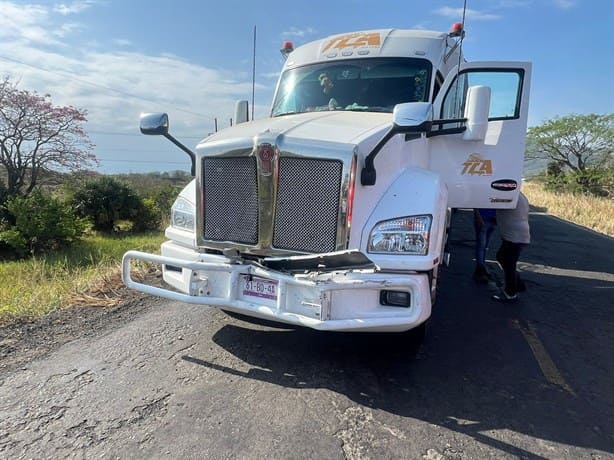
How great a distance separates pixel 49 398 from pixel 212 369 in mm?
1094

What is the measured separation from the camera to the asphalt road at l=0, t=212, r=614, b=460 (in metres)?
2.57

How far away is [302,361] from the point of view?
362 cm

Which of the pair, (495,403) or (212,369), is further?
(212,369)

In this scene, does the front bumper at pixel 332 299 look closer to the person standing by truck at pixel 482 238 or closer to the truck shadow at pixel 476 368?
the truck shadow at pixel 476 368

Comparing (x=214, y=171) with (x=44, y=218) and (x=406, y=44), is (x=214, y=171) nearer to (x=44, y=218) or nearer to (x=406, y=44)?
(x=406, y=44)

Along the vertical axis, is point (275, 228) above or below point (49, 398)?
above

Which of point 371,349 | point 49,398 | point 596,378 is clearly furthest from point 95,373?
point 596,378

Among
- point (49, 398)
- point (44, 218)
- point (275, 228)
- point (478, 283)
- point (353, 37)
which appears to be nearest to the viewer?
point (49, 398)

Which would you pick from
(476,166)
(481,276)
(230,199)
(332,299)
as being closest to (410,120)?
(332,299)

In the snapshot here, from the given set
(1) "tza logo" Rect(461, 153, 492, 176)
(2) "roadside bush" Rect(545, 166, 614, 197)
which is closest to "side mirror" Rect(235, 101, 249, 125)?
(1) "tza logo" Rect(461, 153, 492, 176)

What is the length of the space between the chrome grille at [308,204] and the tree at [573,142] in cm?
3606

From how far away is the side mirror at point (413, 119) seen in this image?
3.02 metres

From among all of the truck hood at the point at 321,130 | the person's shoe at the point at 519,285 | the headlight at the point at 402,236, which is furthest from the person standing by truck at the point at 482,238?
the headlight at the point at 402,236

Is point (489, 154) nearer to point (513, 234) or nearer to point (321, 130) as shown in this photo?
point (513, 234)
